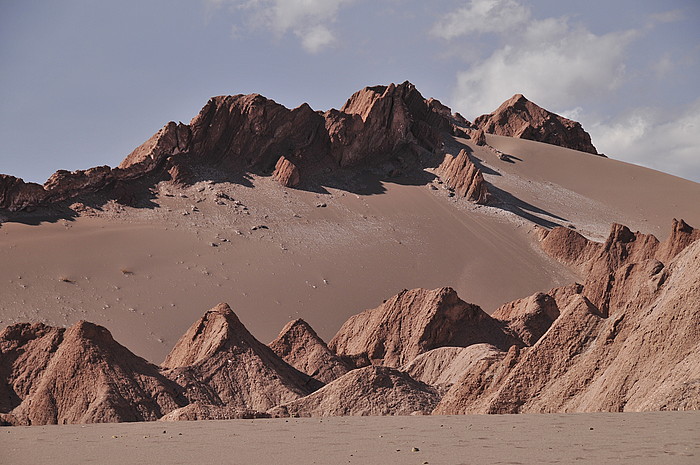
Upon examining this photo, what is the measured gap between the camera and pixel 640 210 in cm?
7569

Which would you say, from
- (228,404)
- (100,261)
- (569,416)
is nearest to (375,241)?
(100,261)

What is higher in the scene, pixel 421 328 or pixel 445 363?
pixel 421 328

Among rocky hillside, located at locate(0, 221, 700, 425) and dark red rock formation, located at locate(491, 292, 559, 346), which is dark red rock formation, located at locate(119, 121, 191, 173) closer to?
rocky hillside, located at locate(0, 221, 700, 425)

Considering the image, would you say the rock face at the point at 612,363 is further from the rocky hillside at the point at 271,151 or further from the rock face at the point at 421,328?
the rocky hillside at the point at 271,151

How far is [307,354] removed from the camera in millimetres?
28000

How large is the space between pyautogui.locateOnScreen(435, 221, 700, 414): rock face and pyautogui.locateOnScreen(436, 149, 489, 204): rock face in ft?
160

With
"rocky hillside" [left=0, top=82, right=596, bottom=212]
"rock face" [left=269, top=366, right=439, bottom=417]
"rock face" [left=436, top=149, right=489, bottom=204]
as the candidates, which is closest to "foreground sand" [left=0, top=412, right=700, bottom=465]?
"rock face" [left=269, top=366, right=439, bottom=417]

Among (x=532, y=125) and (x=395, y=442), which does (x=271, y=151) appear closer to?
(x=532, y=125)

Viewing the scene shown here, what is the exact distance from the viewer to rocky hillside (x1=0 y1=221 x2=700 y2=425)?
48.8 feet

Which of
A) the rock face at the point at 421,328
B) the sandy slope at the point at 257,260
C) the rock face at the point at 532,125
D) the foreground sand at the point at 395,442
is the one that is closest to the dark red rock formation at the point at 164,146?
the sandy slope at the point at 257,260

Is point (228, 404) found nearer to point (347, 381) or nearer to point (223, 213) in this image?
point (347, 381)

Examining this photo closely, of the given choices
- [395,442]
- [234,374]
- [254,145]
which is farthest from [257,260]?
[395,442]

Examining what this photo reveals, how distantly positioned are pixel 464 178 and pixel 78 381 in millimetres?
49739

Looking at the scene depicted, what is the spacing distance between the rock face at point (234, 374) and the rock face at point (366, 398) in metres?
3.14
